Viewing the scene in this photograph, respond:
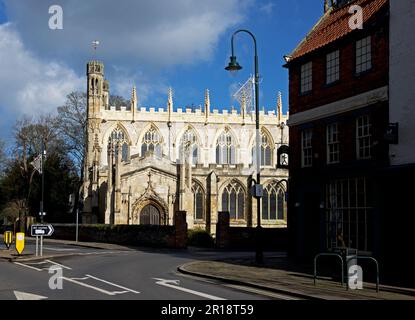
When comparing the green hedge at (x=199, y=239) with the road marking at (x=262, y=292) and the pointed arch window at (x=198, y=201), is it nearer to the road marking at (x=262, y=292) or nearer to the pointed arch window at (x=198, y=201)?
the pointed arch window at (x=198, y=201)

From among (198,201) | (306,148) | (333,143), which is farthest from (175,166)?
(333,143)

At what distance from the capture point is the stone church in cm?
4872

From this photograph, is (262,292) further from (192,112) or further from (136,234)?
(192,112)

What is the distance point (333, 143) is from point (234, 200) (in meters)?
35.0

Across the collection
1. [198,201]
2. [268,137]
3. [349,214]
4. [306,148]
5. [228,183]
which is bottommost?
[349,214]

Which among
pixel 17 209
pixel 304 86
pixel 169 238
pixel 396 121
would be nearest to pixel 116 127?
pixel 17 209

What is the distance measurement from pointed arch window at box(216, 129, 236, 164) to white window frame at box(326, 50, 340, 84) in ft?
163

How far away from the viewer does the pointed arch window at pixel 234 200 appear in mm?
56688

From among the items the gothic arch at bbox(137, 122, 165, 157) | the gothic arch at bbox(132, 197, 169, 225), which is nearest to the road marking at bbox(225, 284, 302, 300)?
the gothic arch at bbox(132, 197, 169, 225)

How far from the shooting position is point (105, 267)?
21469 millimetres

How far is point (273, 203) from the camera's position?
58.7 m

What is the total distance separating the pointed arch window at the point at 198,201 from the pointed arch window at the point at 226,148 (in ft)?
58.2

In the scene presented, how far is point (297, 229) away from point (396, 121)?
7341 millimetres

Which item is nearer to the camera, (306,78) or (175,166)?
(306,78)
